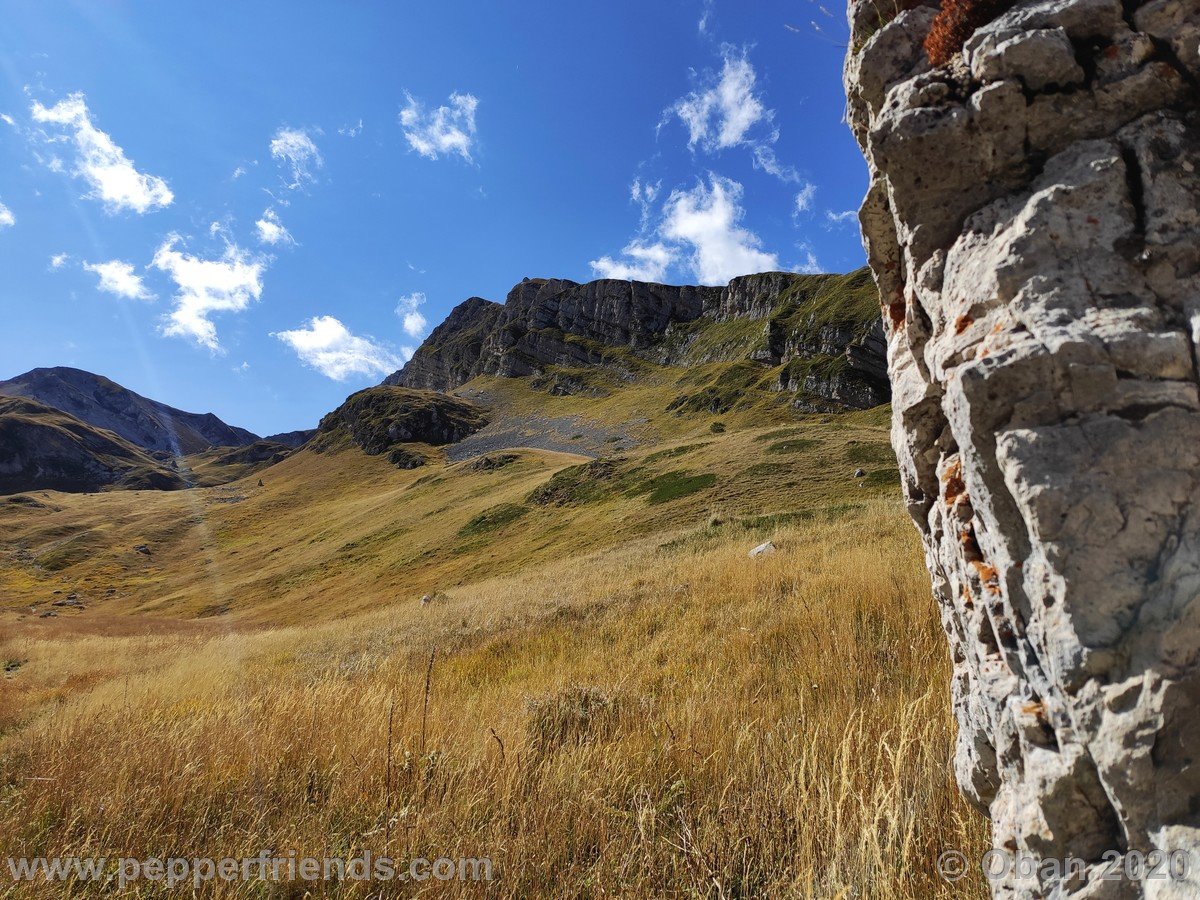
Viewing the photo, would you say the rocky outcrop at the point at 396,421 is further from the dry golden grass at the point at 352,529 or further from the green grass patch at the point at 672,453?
the green grass patch at the point at 672,453

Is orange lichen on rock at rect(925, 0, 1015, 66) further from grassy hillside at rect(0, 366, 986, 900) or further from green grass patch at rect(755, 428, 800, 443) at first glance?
green grass patch at rect(755, 428, 800, 443)

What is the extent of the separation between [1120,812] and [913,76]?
3.44 meters

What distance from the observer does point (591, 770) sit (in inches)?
156

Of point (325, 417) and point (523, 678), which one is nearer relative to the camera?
point (523, 678)

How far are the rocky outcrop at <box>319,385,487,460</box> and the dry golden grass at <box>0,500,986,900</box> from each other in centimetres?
13737

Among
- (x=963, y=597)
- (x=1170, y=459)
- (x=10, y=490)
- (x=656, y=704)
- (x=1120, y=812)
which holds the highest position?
(x=10, y=490)

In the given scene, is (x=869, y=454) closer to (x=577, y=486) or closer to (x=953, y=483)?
(x=577, y=486)

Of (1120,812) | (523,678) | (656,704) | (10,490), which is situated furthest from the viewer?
(10,490)

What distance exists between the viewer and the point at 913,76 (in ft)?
9.66

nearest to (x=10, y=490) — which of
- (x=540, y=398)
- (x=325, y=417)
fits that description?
(x=325, y=417)

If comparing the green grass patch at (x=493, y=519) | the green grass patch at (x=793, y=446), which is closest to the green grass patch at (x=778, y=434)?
the green grass patch at (x=793, y=446)

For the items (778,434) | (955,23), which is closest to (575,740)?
(955,23)

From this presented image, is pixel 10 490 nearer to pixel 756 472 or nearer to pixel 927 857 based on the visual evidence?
pixel 756 472

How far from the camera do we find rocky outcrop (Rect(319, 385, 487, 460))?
151 m
